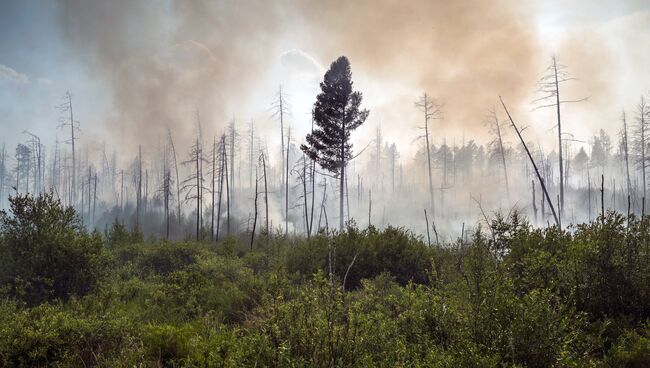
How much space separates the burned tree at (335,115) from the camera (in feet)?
81.0

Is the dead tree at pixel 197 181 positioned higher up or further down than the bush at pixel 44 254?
higher up

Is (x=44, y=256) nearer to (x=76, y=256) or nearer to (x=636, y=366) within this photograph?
(x=76, y=256)

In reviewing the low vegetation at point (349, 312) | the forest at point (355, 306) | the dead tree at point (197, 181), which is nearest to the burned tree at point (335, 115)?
the dead tree at point (197, 181)

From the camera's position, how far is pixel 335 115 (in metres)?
24.8

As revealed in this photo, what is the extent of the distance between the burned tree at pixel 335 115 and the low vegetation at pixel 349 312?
631 inches

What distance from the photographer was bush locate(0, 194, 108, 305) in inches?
320

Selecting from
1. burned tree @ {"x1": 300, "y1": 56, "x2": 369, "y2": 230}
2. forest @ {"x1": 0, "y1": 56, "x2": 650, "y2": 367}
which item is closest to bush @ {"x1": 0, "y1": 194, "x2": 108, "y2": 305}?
forest @ {"x1": 0, "y1": 56, "x2": 650, "y2": 367}

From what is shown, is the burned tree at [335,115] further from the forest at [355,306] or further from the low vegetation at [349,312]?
the low vegetation at [349,312]

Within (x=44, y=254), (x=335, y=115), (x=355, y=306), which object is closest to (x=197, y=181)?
(x=335, y=115)

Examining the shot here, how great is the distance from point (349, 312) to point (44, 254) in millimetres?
8253

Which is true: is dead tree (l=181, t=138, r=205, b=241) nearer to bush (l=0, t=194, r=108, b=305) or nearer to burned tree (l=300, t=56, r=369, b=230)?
burned tree (l=300, t=56, r=369, b=230)

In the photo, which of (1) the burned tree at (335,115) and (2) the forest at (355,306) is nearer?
(2) the forest at (355,306)

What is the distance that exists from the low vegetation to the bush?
3cm

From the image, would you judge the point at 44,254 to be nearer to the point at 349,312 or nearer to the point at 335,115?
the point at 349,312
